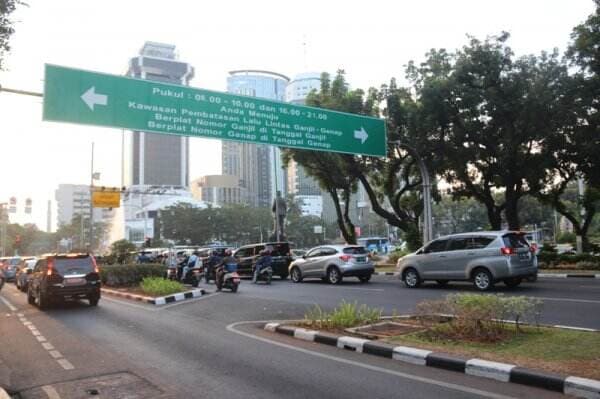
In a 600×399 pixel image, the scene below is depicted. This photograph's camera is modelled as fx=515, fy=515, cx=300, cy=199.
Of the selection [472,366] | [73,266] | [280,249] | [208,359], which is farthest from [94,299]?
[472,366]

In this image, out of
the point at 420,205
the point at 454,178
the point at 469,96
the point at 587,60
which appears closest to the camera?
the point at 587,60

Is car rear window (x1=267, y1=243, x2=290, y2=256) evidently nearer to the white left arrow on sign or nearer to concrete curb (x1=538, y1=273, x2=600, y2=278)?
concrete curb (x1=538, y1=273, x2=600, y2=278)

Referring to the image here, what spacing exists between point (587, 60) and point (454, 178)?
9082 mm

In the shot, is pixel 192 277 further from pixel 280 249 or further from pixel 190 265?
pixel 280 249

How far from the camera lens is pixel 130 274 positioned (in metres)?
21.1

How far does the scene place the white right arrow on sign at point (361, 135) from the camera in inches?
794

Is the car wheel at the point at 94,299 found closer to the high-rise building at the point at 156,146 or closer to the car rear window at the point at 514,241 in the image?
the car rear window at the point at 514,241

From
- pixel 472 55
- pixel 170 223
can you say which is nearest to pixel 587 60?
pixel 472 55

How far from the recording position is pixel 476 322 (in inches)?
312

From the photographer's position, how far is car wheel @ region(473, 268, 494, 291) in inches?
596

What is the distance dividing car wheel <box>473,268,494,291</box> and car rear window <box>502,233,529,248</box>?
105cm

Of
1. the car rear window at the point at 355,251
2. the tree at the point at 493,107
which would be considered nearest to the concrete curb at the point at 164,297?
the car rear window at the point at 355,251

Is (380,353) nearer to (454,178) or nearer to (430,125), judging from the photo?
(430,125)

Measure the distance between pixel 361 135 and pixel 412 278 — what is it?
19.8 ft
